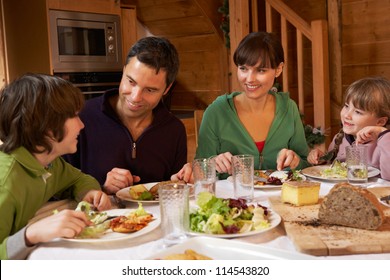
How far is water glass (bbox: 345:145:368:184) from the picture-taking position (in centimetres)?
139

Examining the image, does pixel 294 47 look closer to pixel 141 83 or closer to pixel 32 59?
pixel 32 59

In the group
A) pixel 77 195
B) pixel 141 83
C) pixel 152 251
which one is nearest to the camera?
pixel 152 251

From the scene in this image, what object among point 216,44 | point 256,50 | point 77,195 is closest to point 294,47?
point 216,44

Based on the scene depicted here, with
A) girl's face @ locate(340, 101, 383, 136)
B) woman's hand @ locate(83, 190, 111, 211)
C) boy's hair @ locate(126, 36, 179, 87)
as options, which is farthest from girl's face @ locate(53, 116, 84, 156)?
girl's face @ locate(340, 101, 383, 136)

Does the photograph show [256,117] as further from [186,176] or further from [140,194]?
[140,194]

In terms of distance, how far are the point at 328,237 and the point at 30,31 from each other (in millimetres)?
2680

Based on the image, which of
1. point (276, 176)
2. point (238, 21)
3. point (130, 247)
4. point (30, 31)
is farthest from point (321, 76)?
point (130, 247)

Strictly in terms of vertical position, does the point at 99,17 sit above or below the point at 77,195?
above

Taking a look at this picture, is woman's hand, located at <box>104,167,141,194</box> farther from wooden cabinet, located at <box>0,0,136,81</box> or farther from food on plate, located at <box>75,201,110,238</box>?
wooden cabinet, located at <box>0,0,136,81</box>

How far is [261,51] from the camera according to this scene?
1836mm

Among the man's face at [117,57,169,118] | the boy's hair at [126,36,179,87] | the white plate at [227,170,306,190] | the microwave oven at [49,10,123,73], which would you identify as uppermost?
the microwave oven at [49,10,123,73]

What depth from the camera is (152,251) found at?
98 centimetres

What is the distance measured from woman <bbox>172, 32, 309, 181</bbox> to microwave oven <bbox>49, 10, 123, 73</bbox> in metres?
1.48
